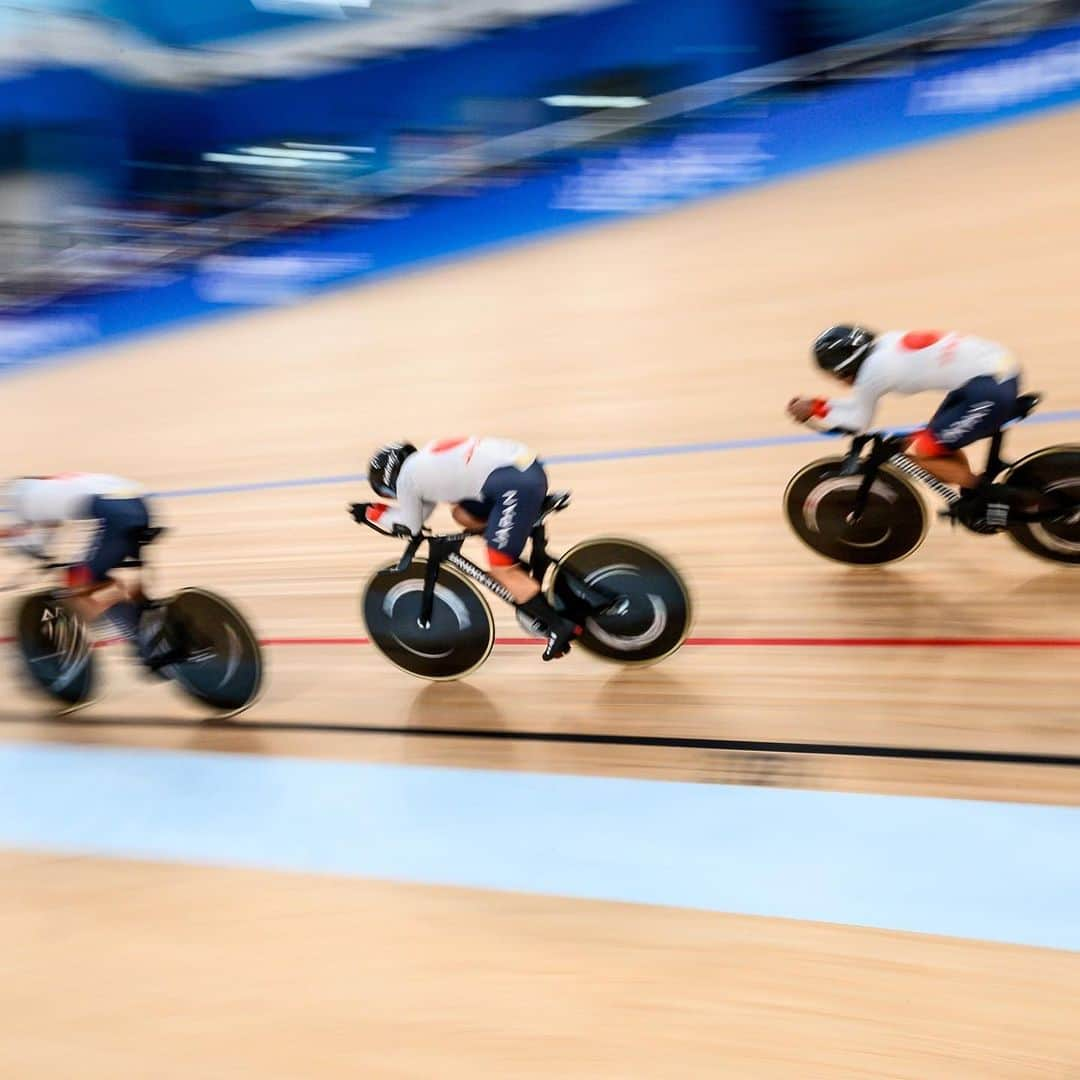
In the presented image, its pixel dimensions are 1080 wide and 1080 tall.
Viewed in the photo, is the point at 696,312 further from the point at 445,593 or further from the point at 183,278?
the point at 183,278

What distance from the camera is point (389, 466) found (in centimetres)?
255

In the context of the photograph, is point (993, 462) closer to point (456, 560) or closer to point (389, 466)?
point (456, 560)

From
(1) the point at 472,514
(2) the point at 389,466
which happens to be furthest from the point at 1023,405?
(2) the point at 389,466

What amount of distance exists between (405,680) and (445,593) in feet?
1.51

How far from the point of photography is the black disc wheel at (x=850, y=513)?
9.12 ft

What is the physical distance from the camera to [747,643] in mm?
2789

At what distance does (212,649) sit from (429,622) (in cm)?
69

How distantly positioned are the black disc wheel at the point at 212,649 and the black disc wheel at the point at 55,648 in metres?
0.43

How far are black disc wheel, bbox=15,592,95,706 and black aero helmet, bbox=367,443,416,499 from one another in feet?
4.04

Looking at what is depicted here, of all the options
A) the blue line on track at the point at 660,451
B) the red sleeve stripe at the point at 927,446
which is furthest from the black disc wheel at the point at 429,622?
the blue line on track at the point at 660,451

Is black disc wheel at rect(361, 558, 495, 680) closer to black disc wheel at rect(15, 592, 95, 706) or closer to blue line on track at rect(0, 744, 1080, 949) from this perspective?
blue line on track at rect(0, 744, 1080, 949)

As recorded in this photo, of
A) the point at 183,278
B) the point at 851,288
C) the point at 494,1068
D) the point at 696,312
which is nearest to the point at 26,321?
the point at 183,278

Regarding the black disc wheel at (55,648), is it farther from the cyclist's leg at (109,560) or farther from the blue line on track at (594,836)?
the blue line on track at (594,836)

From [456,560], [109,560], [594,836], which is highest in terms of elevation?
[456,560]
